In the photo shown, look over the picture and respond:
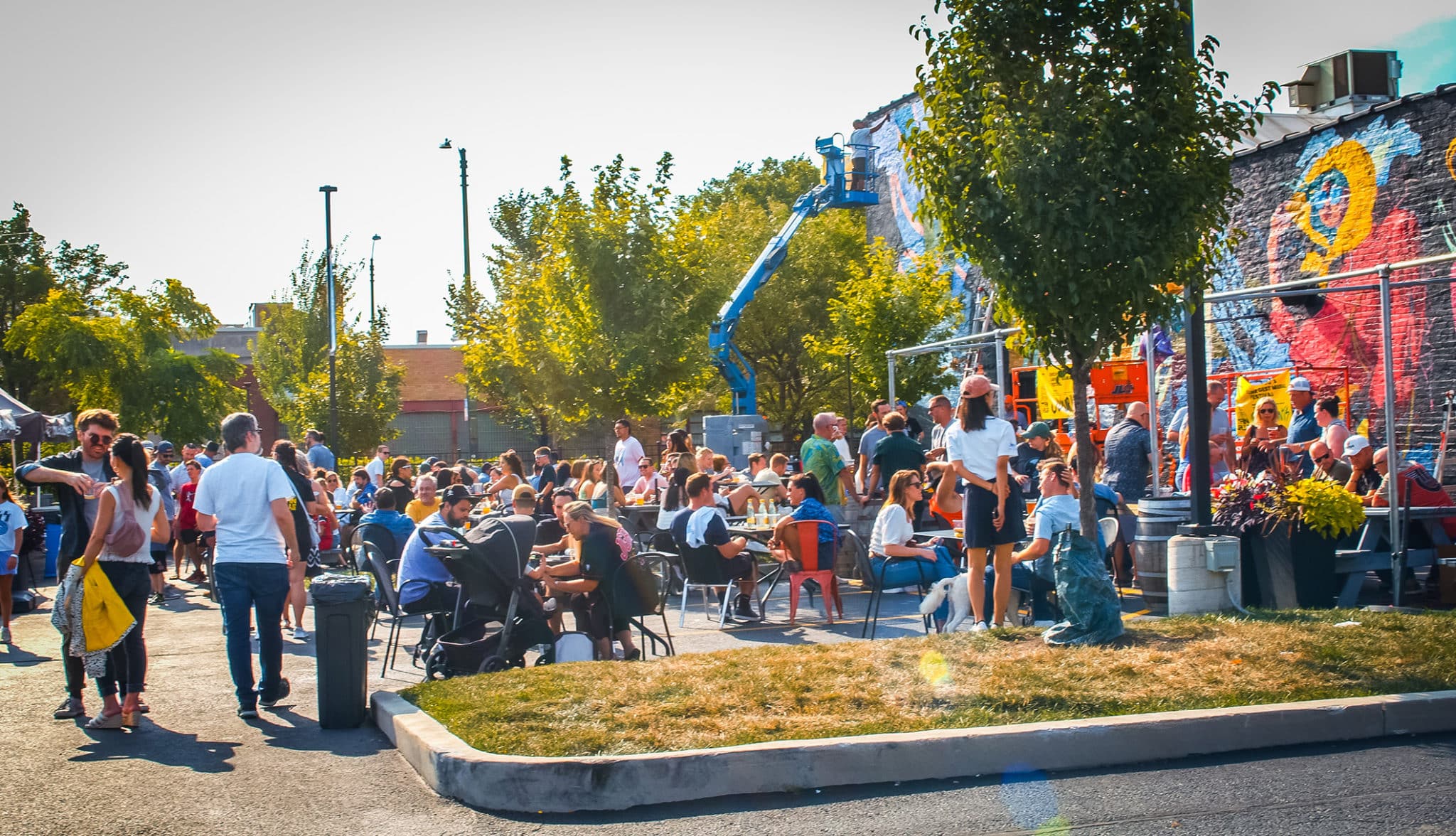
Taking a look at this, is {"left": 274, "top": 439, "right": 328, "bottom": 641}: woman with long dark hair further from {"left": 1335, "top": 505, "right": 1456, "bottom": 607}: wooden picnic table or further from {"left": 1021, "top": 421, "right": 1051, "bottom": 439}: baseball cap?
{"left": 1335, "top": 505, "right": 1456, "bottom": 607}: wooden picnic table

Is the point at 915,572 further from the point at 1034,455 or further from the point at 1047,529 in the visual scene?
the point at 1034,455

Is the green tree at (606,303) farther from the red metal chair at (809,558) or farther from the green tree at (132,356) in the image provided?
the green tree at (132,356)

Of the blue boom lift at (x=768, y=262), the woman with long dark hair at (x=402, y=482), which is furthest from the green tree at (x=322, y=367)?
the woman with long dark hair at (x=402, y=482)

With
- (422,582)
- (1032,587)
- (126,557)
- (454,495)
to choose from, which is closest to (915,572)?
(1032,587)

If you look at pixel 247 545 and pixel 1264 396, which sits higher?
pixel 1264 396

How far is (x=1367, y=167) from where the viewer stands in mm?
17125

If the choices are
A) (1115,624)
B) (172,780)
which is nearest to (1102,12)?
(1115,624)

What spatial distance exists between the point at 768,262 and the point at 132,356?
56.7ft

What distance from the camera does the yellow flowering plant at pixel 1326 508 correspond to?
9.02m

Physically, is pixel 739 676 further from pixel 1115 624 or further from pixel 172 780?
pixel 172 780

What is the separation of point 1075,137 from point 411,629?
7.35 m

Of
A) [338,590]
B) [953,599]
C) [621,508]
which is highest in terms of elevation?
[621,508]

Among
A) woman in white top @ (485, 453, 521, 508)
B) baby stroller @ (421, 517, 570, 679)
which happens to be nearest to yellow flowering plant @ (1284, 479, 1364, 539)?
baby stroller @ (421, 517, 570, 679)

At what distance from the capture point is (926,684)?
6.94 metres
